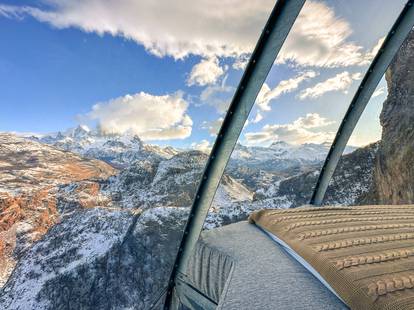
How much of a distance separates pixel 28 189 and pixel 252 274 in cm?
9546

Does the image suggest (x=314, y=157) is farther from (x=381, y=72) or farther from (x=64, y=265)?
(x=64, y=265)

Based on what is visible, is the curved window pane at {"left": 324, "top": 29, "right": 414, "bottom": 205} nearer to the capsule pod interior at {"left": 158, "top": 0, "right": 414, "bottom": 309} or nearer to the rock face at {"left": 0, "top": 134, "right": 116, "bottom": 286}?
the capsule pod interior at {"left": 158, "top": 0, "right": 414, "bottom": 309}

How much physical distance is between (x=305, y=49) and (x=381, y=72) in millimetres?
691

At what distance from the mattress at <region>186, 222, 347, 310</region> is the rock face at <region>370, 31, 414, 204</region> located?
17.3ft

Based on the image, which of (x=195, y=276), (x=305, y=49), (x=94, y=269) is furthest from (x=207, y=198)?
(x=94, y=269)

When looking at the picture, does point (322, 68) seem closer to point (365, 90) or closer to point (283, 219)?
point (365, 90)

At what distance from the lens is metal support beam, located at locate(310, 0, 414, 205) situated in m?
2.67

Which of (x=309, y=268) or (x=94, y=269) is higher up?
(x=309, y=268)

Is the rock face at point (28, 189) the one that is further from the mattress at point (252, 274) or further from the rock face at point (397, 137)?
the mattress at point (252, 274)

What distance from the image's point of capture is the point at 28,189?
8362 centimetres

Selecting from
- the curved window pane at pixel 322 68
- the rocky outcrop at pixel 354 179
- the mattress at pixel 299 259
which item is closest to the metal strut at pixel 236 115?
the curved window pane at pixel 322 68

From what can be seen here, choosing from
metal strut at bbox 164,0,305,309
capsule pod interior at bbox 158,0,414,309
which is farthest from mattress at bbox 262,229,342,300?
metal strut at bbox 164,0,305,309

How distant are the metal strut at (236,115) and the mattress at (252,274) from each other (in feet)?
2.10

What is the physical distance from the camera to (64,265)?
45.2 meters
